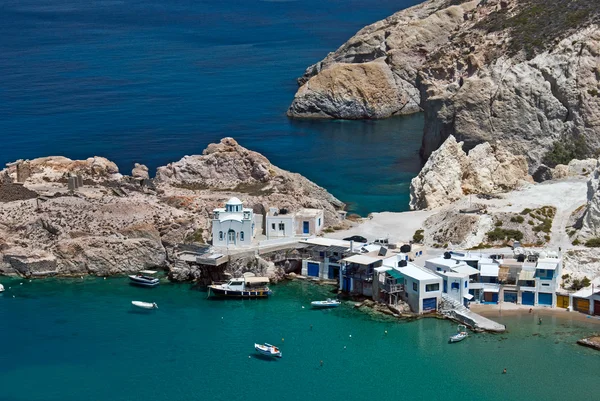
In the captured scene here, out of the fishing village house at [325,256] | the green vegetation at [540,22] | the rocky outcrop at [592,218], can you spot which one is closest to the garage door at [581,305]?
the rocky outcrop at [592,218]

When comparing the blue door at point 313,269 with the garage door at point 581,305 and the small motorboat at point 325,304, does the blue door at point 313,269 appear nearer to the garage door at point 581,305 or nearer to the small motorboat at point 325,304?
the small motorboat at point 325,304

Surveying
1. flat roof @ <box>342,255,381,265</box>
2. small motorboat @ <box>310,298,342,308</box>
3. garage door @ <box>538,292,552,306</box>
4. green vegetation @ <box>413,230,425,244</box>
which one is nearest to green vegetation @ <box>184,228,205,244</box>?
small motorboat @ <box>310,298,342,308</box>

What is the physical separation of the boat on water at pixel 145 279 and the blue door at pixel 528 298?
24.7 meters

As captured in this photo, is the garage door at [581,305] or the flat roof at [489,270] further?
the flat roof at [489,270]

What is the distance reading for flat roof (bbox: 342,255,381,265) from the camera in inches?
3155

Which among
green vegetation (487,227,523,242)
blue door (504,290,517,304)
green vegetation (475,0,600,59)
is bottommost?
blue door (504,290,517,304)

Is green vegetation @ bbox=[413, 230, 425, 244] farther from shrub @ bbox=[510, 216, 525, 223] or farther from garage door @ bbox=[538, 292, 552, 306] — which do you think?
garage door @ bbox=[538, 292, 552, 306]

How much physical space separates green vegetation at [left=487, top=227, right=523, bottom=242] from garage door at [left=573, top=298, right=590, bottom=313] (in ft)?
26.4

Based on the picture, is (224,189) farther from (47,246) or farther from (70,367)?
(70,367)

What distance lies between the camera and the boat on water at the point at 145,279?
275 feet

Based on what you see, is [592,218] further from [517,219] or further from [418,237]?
[418,237]

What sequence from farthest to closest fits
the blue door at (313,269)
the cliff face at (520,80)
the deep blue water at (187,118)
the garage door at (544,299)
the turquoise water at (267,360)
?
the deep blue water at (187,118), the cliff face at (520,80), the blue door at (313,269), the garage door at (544,299), the turquoise water at (267,360)

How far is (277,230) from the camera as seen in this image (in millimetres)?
87562

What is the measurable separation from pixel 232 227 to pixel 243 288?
566 cm
